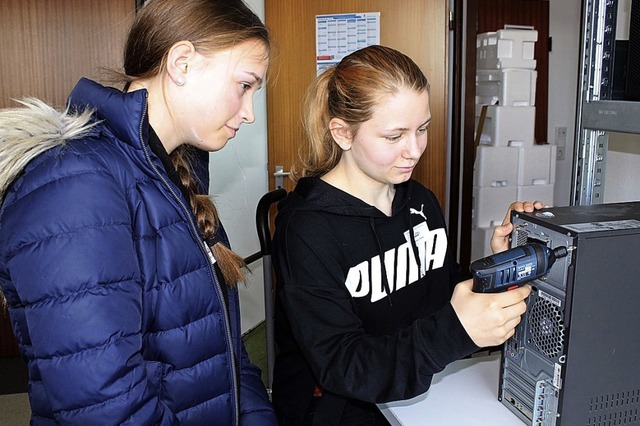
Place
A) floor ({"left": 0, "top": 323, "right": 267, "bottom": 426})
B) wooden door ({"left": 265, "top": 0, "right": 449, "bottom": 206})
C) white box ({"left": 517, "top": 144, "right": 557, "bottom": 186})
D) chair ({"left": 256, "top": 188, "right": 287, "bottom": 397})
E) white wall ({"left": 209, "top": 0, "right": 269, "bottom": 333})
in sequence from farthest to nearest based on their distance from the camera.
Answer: white box ({"left": 517, "top": 144, "right": 557, "bottom": 186})
wooden door ({"left": 265, "top": 0, "right": 449, "bottom": 206})
white wall ({"left": 209, "top": 0, "right": 269, "bottom": 333})
floor ({"left": 0, "top": 323, "right": 267, "bottom": 426})
chair ({"left": 256, "top": 188, "right": 287, "bottom": 397})

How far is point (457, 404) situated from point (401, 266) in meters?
0.33

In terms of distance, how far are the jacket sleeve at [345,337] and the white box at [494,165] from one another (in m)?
3.16

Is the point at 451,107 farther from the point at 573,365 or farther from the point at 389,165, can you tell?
the point at 573,365

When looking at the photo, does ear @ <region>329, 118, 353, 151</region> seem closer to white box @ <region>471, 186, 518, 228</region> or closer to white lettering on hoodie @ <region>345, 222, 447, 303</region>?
white lettering on hoodie @ <region>345, 222, 447, 303</region>

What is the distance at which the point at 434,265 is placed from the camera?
1.38 m

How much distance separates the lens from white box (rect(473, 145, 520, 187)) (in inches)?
163

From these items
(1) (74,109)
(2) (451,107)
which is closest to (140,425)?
(1) (74,109)

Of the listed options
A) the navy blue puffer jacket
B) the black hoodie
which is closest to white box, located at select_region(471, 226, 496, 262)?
the black hoodie

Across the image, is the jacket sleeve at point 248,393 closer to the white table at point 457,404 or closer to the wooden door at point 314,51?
the white table at point 457,404

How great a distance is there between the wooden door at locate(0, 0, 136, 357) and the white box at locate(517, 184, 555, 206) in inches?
A: 114

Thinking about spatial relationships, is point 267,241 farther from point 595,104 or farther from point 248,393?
point 595,104

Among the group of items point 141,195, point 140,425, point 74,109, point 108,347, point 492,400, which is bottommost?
point 492,400

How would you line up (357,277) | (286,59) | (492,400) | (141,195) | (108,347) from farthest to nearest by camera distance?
(286,59) → (357,277) → (492,400) → (141,195) → (108,347)

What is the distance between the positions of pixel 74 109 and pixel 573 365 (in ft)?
2.75
